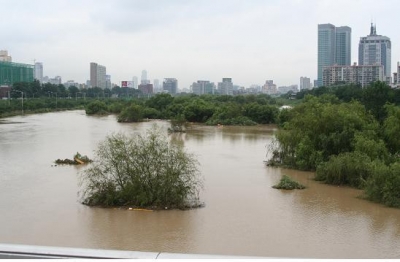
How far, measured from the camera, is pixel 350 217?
911 cm

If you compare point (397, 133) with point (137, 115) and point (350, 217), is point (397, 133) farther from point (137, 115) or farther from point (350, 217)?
point (137, 115)

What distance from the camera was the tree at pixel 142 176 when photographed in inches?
371

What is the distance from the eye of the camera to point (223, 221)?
861cm

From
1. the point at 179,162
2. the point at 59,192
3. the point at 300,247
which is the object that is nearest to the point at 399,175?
the point at 300,247

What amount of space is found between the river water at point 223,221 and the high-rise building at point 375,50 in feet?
233

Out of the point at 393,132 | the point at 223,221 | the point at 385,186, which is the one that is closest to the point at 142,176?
the point at 223,221

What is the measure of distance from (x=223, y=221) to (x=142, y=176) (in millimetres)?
1973

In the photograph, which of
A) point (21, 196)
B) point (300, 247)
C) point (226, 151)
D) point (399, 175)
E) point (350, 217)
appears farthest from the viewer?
point (226, 151)

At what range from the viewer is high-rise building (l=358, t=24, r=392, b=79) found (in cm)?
7869

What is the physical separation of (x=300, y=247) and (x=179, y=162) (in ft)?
10.7

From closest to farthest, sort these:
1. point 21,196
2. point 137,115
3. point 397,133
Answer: point 21,196, point 397,133, point 137,115

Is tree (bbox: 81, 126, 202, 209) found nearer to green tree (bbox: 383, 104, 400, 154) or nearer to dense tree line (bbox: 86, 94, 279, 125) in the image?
green tree (bbox: 383, 104, 400, 154)

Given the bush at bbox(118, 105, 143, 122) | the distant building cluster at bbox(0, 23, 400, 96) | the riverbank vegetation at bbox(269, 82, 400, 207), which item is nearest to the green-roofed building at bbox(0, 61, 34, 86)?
the distant building cluster at bbox(0, 23, 400, 96)

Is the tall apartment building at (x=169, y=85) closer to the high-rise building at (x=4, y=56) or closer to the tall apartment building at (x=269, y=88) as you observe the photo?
the tall apartment building at (x=269, y=88)
